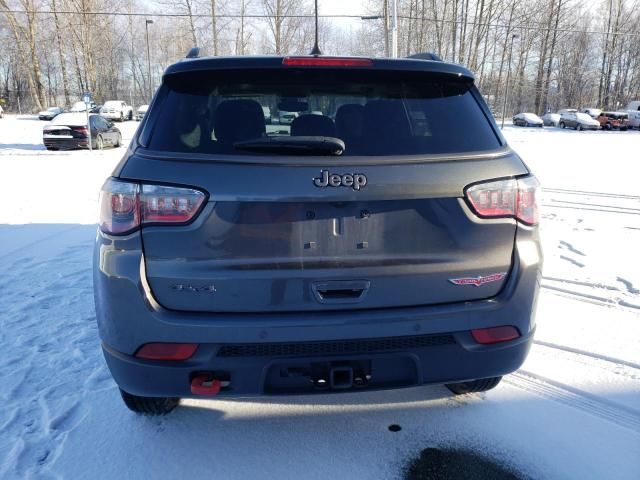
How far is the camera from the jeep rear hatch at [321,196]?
74.9 inches

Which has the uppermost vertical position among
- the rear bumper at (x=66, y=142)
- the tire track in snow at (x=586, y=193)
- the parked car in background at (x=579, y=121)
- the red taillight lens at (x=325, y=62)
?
the parked car in background at (x=579, y=121)

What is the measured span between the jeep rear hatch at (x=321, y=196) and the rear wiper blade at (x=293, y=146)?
0.02 meters

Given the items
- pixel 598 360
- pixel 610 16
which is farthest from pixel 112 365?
pixel 610 16

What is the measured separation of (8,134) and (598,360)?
32157 millimetres

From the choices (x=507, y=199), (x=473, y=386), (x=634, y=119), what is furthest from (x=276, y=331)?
(x=634, y=119)

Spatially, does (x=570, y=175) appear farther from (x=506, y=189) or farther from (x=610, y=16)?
(x=610, y=16)

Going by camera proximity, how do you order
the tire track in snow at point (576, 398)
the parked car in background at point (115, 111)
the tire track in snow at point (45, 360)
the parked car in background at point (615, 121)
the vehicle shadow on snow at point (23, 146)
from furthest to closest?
the parked car in background at point (115, 111), the parked car in background at point (615, 121), the vehicle shadow on snow at point (23, 146), the tire track in snow at point (576, 398), the tire track in snow at point (45, 360)

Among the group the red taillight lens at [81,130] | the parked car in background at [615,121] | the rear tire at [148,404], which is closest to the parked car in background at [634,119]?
the parked car in background at [615,121]

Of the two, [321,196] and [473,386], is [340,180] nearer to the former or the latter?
[321,196]

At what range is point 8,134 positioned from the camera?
27.5m

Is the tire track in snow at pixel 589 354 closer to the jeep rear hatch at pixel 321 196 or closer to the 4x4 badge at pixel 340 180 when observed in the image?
the jeep rear hatch at pixel 321 196

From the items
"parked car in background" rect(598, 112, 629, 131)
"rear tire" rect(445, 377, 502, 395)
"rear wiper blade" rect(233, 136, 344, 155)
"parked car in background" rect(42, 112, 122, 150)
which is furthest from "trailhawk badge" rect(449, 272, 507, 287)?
"parked car in background" rect(598, 112, 629, 131)

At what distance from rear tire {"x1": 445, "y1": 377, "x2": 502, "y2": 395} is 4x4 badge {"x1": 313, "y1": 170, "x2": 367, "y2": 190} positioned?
1.49 meters

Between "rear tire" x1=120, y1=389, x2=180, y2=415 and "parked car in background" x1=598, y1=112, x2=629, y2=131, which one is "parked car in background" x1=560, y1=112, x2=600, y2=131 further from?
"rear tire" x1=120, y1=389, x2=180, y2=415
